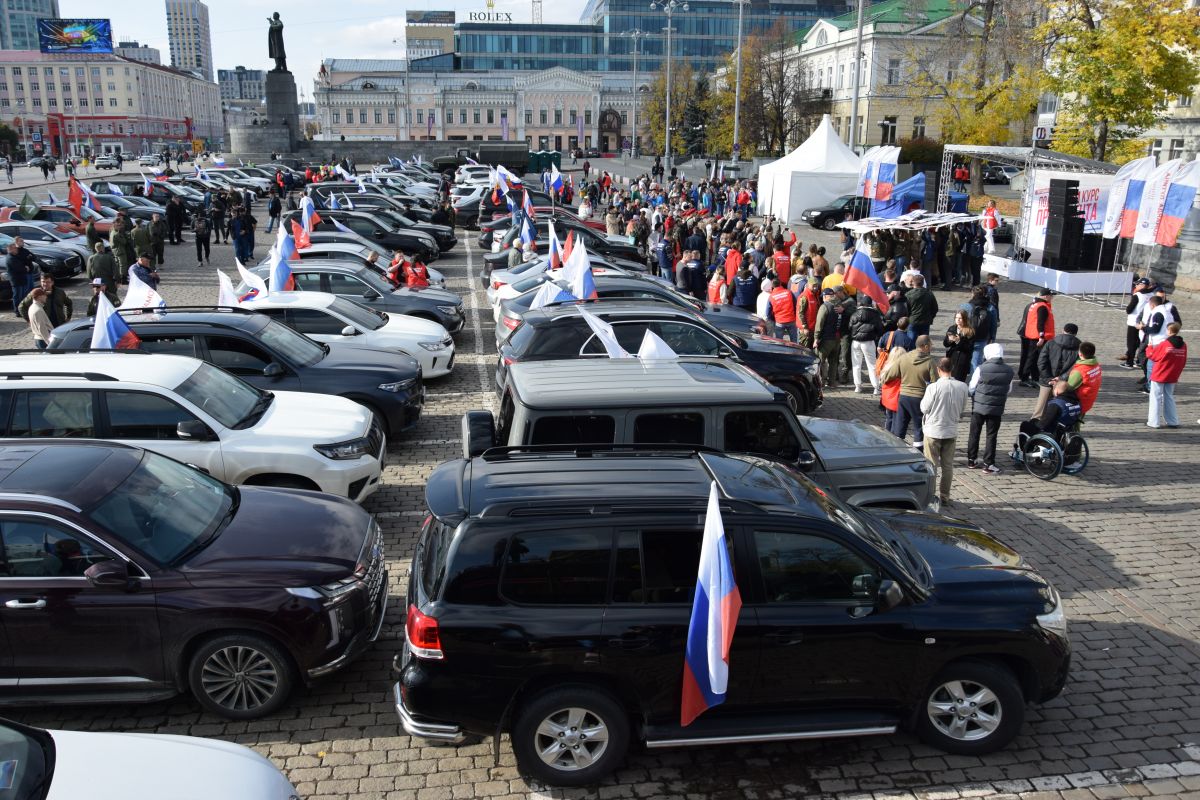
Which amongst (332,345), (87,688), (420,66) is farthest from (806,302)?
(420,66)

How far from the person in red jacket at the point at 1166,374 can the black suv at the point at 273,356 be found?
9380mm

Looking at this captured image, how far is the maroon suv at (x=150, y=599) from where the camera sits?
18.2 feet

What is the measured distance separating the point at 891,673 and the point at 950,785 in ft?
2.36

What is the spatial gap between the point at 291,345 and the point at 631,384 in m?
5.20

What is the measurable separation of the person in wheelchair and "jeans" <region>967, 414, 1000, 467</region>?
1.32 ft

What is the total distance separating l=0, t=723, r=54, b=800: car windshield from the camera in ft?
11.8

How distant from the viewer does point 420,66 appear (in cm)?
14325

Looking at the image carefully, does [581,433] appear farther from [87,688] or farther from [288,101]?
[288,101]

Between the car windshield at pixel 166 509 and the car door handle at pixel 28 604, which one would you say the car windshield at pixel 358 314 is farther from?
the car door handle at pixel 28 604

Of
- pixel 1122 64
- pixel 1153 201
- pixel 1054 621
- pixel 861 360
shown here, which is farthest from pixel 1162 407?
pixel 1122 64

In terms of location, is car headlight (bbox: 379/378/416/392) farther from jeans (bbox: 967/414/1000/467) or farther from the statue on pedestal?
the statue on pedestal

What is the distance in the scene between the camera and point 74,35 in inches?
5354

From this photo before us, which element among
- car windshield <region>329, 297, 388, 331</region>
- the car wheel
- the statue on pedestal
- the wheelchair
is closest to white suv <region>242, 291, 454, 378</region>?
car windshield <region>329, 297, 388, 331</region>

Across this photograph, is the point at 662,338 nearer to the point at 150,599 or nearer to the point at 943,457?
the point at 943,457
